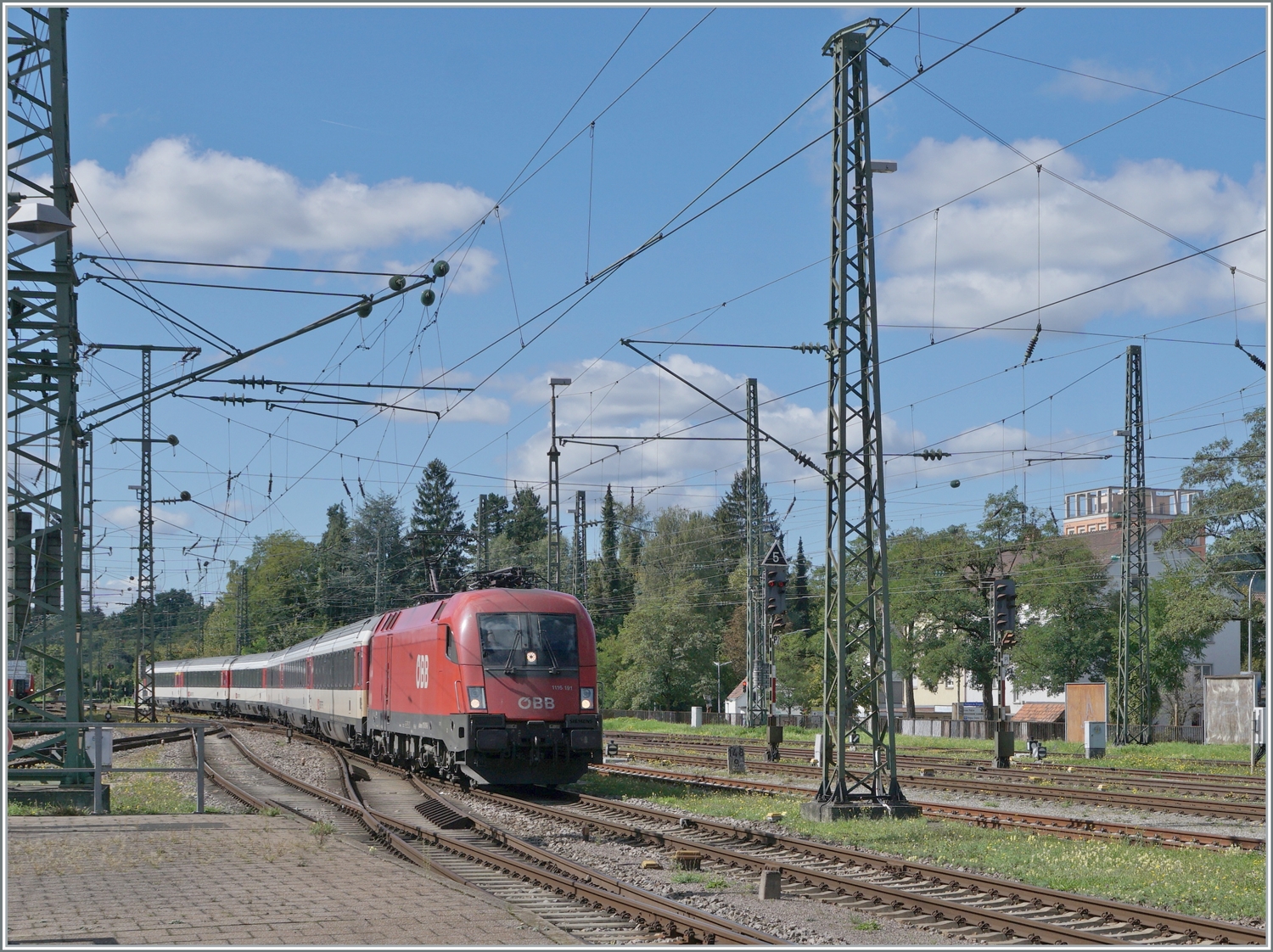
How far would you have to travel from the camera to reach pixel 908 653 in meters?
64.3

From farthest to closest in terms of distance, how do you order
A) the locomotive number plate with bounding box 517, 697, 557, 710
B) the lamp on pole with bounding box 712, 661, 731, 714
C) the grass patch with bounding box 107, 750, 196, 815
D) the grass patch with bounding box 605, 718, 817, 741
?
the lamp on pole with bounding box 712, 661, 731, 714 → the grass patch with bounding box 605, 718, 817, 741 → the locomotive number plate with bounding box 517, 697, 557, 710 → the grass patch with bounding box 107, 750, 196, 815

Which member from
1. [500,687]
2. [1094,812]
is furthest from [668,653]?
[1094,812]

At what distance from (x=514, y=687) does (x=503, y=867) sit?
830cm

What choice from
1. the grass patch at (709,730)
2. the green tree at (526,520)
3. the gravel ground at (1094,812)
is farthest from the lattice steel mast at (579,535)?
the green tree at (526,520)

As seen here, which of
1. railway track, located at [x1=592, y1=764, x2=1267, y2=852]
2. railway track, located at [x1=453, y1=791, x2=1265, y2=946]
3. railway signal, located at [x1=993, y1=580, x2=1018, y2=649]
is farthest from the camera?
railway signal, located at [x1=993, y1=580, x2=1018, y2=649]

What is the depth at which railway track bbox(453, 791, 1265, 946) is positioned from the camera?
9.95 metres

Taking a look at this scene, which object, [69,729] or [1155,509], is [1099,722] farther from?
[1155,509]

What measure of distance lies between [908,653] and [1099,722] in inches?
1226

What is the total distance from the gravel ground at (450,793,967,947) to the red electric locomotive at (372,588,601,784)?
4.77m

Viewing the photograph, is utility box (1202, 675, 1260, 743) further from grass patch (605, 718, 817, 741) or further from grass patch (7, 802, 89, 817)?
grass patch (7, 802, 89, 817)

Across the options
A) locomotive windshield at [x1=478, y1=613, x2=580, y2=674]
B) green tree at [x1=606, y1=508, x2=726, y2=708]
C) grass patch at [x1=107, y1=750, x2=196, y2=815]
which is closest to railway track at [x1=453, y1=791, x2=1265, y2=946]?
locomotive windshield at [x1=478, y1=613, x2=580, y2=674]

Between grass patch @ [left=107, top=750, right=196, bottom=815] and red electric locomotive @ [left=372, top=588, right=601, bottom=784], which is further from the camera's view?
red electric locomotive @ [left=372, top=588, right=601, bottom=784]

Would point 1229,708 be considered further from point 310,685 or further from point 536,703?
point 310,685

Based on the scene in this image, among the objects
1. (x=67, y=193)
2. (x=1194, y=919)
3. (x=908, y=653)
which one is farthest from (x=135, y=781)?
(x=908, y=653)
